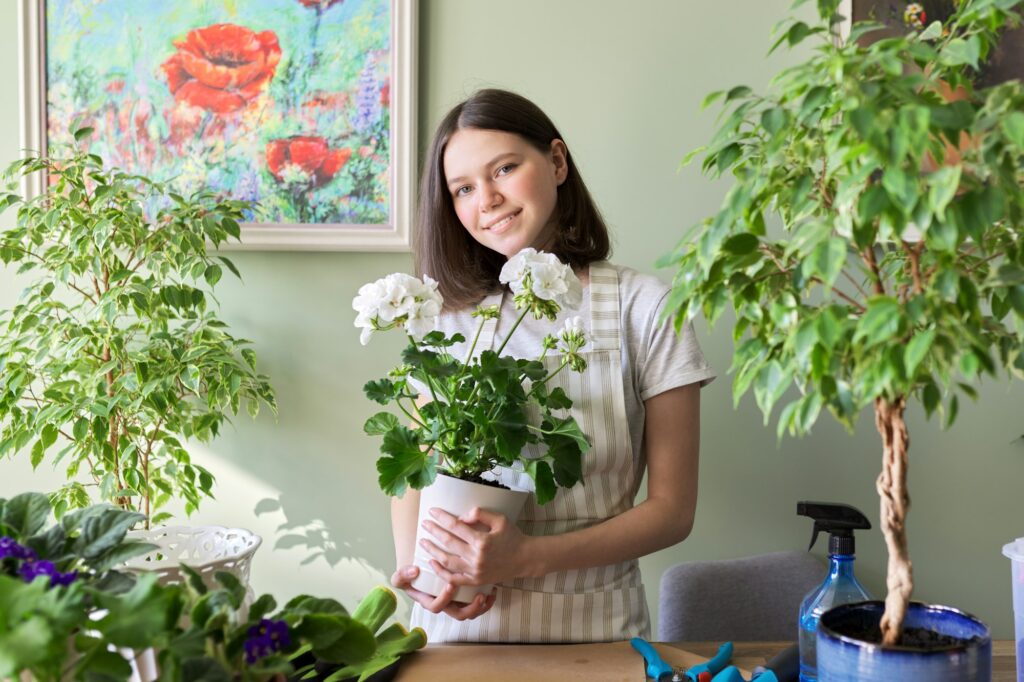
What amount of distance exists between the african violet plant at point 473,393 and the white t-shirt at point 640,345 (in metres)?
0.24

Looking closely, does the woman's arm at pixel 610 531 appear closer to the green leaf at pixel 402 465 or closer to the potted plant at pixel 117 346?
the green leaf at pixel 402 465

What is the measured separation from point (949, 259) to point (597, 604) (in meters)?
0.83

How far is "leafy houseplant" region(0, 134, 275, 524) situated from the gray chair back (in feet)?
2.72

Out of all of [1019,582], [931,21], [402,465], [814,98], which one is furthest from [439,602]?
[931,21]

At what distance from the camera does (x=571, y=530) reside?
1.35m

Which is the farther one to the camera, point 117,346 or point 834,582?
point 117,346

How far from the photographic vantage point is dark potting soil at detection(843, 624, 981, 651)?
72 cm

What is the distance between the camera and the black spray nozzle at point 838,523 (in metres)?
1.01

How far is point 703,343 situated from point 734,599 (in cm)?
50

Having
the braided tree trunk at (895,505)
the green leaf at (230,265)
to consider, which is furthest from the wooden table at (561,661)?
the green leaf at (230,265)

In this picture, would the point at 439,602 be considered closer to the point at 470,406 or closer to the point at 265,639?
the point at 470,406

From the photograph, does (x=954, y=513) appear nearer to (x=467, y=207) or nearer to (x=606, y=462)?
(x=606, y=462)

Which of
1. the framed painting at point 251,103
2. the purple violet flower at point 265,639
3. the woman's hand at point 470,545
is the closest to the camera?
the purple violet flower at point 265,639

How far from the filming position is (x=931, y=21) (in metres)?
1.70
